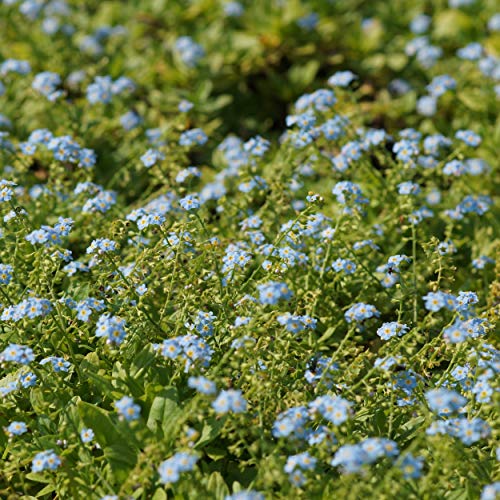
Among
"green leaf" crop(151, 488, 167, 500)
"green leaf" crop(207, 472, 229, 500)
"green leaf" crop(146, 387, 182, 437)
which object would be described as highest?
"green leaf" crop(146, 387, 182, 437)

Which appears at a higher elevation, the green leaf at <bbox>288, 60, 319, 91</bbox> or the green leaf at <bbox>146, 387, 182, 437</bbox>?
the green leaf at <bbox>146, 387, 182, 437</bbox>

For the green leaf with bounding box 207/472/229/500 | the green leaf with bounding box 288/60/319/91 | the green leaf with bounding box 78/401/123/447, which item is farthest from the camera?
the green leaf with bounding box 288/60/319/91

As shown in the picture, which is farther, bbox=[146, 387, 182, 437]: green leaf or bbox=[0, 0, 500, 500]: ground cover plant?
bbox=[146, 387, 182, 437]: green leaf

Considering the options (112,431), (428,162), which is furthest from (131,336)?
(428,162)

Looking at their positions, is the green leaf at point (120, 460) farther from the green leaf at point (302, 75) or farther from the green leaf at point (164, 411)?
the green leaf at point (302, 75)

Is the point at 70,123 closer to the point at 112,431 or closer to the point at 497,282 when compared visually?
the point at 112,431

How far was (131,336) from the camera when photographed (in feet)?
13.5

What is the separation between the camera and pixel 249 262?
4746 millimetres

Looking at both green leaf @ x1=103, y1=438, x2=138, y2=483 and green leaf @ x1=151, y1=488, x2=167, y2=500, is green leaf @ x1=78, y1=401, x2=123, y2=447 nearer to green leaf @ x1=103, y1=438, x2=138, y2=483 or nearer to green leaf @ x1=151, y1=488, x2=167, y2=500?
green leaf @ x1=103, y1=438, x2=138, y2=483

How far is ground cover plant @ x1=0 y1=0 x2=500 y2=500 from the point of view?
11.6ft

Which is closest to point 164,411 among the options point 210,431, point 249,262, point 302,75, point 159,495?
point 210,431

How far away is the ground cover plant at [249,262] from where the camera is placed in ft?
11.6

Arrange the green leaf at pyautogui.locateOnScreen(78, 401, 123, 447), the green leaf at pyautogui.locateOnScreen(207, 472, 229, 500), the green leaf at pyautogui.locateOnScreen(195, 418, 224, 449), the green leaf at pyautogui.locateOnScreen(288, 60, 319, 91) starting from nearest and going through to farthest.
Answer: the green leaf at pyautogui.locateOnScreen(207, 472, 229, 500), the green leaf at pyautogui.locateOnScreen(195, 418, 224, 449), the green leaf at pyautogui.locateOnScreen(78, 401, 123, 447), the green leaf at pyautogui.locateOnScreen(288, 60, 319, 91)

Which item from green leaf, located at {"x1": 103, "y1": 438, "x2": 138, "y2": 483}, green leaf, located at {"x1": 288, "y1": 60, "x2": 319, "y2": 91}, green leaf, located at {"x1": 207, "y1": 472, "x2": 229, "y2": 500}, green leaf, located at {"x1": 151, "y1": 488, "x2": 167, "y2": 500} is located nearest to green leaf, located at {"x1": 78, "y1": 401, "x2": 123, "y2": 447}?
green leaf, located at {"x1": 103, "y1": 438, "x2": 138, "y2": 483}
